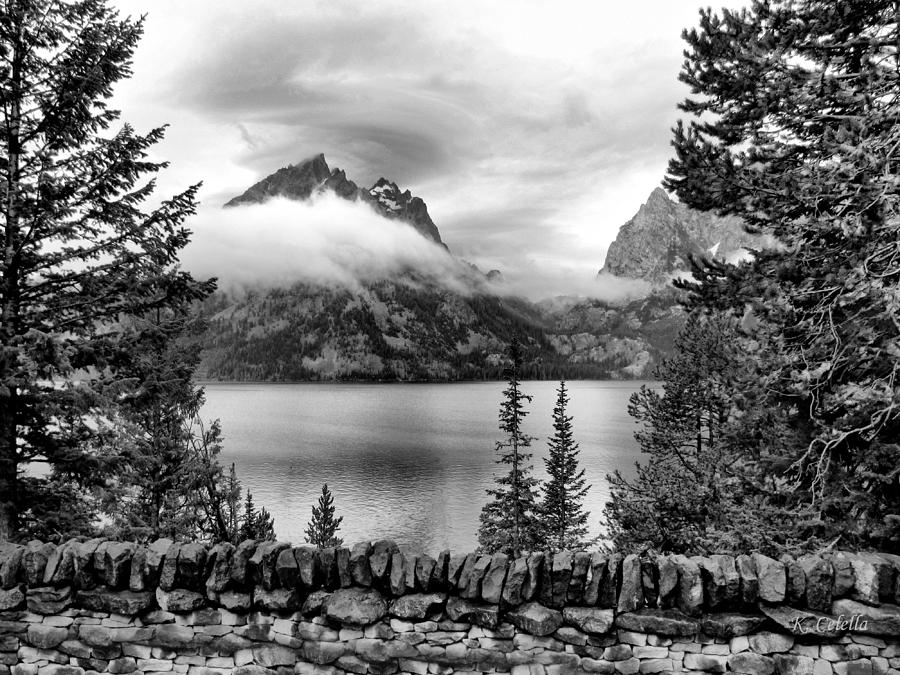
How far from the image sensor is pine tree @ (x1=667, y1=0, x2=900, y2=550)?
6438 millimetres

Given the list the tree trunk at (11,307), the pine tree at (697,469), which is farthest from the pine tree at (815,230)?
the tree trunk at (11,307)

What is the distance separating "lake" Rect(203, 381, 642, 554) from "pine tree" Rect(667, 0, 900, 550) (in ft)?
30.6

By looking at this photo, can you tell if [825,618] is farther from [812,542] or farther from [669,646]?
[812,542]

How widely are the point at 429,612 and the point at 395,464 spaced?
69.6 meters

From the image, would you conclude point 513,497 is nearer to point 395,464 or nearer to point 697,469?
point 697,469

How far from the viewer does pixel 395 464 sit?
72.4 m

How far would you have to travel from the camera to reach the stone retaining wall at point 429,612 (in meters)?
4.65

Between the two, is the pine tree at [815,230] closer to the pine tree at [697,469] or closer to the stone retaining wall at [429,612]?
the pine tree at [697,469]

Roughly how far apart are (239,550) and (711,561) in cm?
474

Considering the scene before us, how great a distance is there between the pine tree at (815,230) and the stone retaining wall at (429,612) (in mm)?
2587

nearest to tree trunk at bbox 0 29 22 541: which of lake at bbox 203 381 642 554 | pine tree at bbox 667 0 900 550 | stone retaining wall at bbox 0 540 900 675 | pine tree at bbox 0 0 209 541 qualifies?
pine tree at bbox 0 0 209 541

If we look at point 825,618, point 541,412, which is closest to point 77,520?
point 825,618

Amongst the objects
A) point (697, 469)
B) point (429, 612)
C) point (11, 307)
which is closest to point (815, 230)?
point (429, 612)

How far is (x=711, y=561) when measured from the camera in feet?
15.9
